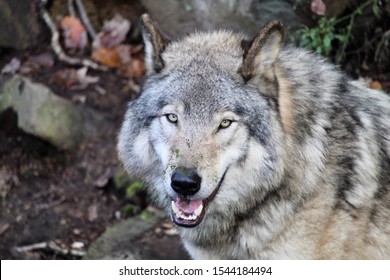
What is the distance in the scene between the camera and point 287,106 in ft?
13.8

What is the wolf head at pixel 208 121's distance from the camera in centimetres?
387

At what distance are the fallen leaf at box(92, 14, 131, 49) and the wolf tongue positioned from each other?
4.17m

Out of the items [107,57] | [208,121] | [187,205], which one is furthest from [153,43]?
[107,57]

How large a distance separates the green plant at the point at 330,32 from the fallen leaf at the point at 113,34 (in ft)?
7.63

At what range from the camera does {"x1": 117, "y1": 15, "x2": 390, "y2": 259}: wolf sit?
3939mm

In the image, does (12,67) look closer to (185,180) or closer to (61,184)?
(61,184)

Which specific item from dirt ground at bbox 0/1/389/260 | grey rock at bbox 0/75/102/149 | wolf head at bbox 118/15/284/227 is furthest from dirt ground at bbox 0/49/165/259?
wolf head at bbox 118/15/284/227

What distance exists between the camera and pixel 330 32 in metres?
6.35

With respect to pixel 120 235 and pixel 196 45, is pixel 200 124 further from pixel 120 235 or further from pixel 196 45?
pixel 120 235

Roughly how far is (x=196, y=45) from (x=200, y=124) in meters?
0.74

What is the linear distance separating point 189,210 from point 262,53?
111 centimetres

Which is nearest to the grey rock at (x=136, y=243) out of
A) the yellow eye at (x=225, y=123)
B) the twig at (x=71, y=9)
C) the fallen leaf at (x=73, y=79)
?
the fallen leaf at (x=73, y=79)

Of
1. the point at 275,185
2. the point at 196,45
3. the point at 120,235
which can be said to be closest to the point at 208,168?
the point at 275,185

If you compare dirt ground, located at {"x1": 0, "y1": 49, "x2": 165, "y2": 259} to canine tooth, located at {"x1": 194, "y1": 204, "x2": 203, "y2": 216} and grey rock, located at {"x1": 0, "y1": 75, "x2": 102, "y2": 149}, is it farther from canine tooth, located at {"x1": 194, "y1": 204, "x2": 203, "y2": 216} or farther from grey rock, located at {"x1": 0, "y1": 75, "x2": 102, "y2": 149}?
canine tooth, located at {"x1": 194, "y1": 204, "x2": 203, "y2": 216}
